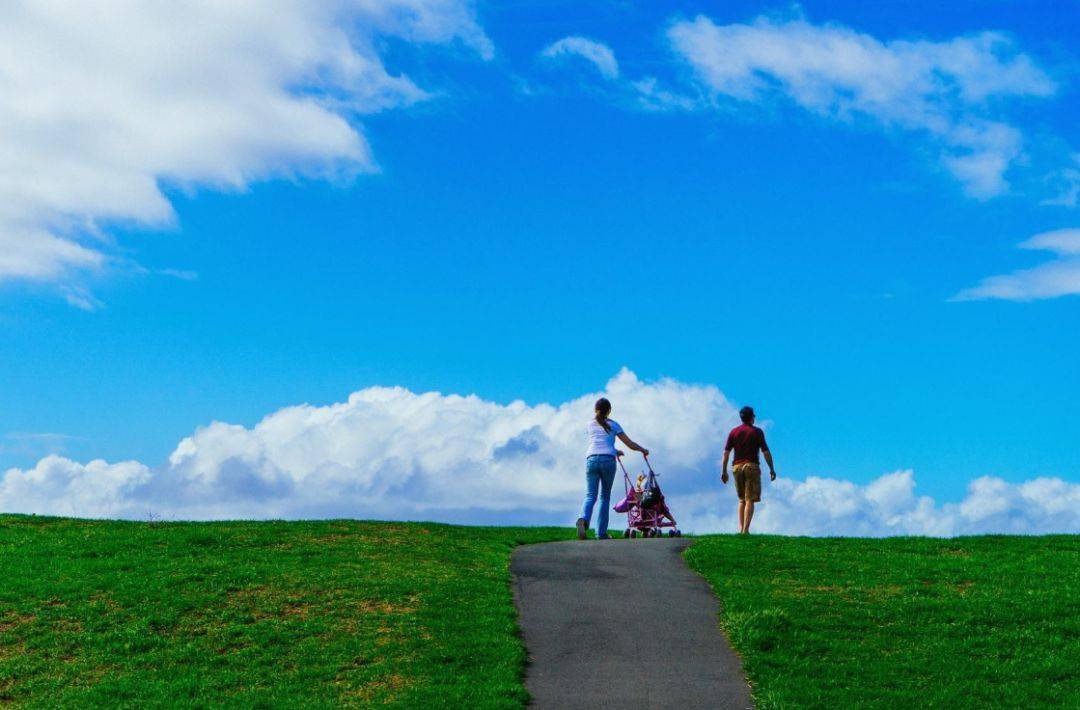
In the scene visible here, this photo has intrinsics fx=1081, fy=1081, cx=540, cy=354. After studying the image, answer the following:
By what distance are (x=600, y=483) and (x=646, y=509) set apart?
5.51 ft

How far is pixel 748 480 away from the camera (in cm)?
2280

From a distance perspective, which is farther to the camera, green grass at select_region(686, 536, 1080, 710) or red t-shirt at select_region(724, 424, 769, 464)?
red t-shirt at select_region(724, 424, 769, 464)

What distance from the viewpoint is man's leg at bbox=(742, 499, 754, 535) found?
23047 millimetres

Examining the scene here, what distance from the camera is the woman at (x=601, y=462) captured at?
22672 millimetres

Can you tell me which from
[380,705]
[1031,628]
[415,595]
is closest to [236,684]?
[380,705]

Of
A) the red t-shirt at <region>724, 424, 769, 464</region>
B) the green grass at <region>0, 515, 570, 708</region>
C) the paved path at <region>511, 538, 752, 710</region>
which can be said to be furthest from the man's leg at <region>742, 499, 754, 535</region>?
the green grass at <region>0, 515, 570, 708</region>

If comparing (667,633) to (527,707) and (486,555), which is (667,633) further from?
(486,555)

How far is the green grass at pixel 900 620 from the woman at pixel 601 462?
2380 millimetres

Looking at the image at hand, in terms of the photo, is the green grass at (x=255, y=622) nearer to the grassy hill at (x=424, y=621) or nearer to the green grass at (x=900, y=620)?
the grassy hill at (x=424, y=621)

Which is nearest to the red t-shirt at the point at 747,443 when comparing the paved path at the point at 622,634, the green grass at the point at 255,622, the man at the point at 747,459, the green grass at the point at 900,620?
the man at the point at 747,459

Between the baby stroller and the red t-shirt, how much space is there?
2.05 m

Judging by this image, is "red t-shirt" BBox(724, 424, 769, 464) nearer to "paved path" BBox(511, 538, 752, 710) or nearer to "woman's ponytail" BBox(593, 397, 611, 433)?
"woman's ponytail" BBox(593, 397, 611, 433)

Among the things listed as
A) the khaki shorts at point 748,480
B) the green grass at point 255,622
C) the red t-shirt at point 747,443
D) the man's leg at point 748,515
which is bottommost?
the green grass at point 255,622

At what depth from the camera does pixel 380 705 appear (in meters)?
12.5
